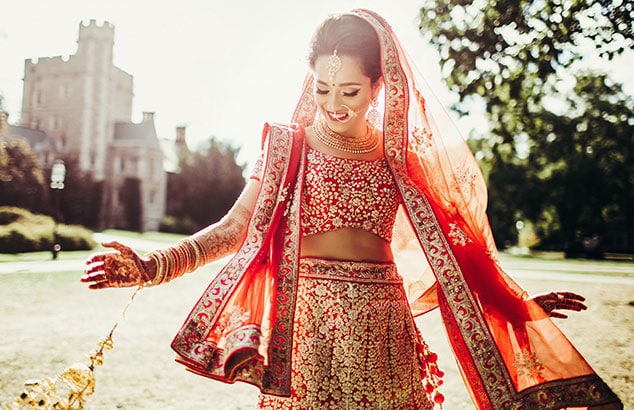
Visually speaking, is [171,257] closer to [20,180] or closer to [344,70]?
[344,70]

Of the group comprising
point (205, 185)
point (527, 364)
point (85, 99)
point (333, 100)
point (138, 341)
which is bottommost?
point (138, 341)

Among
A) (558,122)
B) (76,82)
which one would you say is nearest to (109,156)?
(76,82)

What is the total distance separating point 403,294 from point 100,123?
128 feet

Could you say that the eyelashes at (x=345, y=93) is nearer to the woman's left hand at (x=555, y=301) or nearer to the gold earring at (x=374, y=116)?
the gold earring at (x=374, y=116)

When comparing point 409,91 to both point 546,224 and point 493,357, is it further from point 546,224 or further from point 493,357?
point 546,224

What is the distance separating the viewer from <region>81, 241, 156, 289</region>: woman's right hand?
5.66 ft

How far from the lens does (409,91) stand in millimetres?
2312

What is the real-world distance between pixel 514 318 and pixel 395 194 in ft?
2.28

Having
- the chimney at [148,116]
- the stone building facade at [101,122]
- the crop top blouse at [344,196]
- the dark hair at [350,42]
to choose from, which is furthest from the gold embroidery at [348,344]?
the chimney at [148,116]

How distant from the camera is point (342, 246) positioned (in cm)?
206

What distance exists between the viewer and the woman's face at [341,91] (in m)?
2.07

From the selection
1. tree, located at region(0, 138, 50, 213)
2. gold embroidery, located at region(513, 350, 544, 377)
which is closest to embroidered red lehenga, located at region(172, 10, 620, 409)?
gold embroidery, located at region(513, 350, 544, 377)

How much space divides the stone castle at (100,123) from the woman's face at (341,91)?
97.1 ft

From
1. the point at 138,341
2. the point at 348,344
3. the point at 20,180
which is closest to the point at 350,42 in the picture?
the point at 348,344
